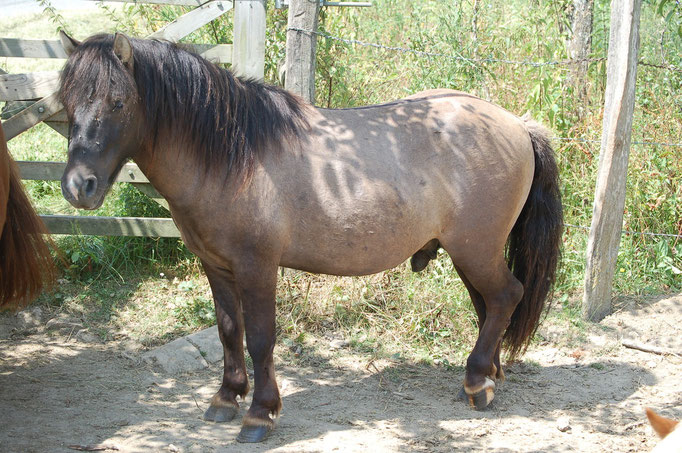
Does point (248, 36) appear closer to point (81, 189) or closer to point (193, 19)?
point (193, 19)

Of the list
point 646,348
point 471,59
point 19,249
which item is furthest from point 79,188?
point 646,348

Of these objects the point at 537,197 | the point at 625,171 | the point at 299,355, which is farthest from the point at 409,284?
the point at 625,171

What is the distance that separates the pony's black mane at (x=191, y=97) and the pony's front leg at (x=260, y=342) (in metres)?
0.60

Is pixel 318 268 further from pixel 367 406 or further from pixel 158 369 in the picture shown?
pixel 158 369

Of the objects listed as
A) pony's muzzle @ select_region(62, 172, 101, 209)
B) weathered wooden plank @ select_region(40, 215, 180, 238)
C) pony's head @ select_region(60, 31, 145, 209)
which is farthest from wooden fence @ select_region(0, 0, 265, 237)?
pony's muzzle @ select_region(62, 172, 101, 209)

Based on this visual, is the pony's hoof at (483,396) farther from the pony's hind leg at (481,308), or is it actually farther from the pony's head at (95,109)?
the pony's head at (95,109)

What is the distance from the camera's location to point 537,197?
419 cm

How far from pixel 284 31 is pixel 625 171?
3.06 meters

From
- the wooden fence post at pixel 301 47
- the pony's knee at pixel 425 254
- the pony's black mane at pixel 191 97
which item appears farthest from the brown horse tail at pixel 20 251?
the pony's knee at pixel 425 254

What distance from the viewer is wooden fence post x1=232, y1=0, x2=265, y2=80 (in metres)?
4.90

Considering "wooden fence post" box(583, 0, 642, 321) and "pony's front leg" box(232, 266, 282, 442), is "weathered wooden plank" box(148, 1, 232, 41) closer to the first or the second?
"pony's front leg" box(232, 266, 282, 442)

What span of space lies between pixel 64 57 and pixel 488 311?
3403 mm

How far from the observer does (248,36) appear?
16.2ft

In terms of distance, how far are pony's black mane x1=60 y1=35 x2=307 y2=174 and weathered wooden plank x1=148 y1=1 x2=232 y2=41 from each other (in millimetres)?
1428
